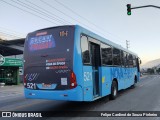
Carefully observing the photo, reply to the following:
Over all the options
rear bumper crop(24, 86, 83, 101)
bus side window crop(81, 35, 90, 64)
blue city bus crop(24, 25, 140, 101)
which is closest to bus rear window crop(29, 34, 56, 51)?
blue city bus crop(24, 25, 140, 101)

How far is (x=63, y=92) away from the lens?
910cm

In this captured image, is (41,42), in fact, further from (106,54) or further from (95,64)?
(106,54)

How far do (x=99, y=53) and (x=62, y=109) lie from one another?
2929 mm

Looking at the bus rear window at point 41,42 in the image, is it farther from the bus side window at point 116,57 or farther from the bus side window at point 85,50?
the bus side window at point 116,57

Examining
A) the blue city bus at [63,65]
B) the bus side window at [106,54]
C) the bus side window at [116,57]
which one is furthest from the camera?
the bus side window at [116,57]

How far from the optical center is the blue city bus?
9.12 m

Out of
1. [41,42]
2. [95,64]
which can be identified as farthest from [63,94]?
[95,64]

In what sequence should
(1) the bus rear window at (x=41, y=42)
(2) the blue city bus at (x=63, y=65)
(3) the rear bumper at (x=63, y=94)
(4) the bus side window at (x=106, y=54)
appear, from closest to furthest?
1. (3) the rear bumper at (x=63, y=94)
2. (2) the blue city bus at (x=63, y=65)
3. (1) the bus rear window at (x=41, y=42)
4. (4) the bus side window at (x=106, y=54)

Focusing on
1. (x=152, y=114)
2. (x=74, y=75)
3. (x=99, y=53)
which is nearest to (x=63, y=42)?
(x=74, y=75)

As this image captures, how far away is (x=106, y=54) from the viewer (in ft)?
40.7

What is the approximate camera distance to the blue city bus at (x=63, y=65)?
9117 mm

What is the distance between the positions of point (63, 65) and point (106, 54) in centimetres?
367

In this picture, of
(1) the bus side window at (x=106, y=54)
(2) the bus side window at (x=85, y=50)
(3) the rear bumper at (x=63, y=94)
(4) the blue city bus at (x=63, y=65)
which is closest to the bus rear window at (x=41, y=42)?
(4) the blue city bus at (x=63, y=65)

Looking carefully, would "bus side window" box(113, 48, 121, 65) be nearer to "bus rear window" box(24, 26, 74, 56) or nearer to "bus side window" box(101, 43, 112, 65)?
"bus side window" box(101, 43, 112, 65)
